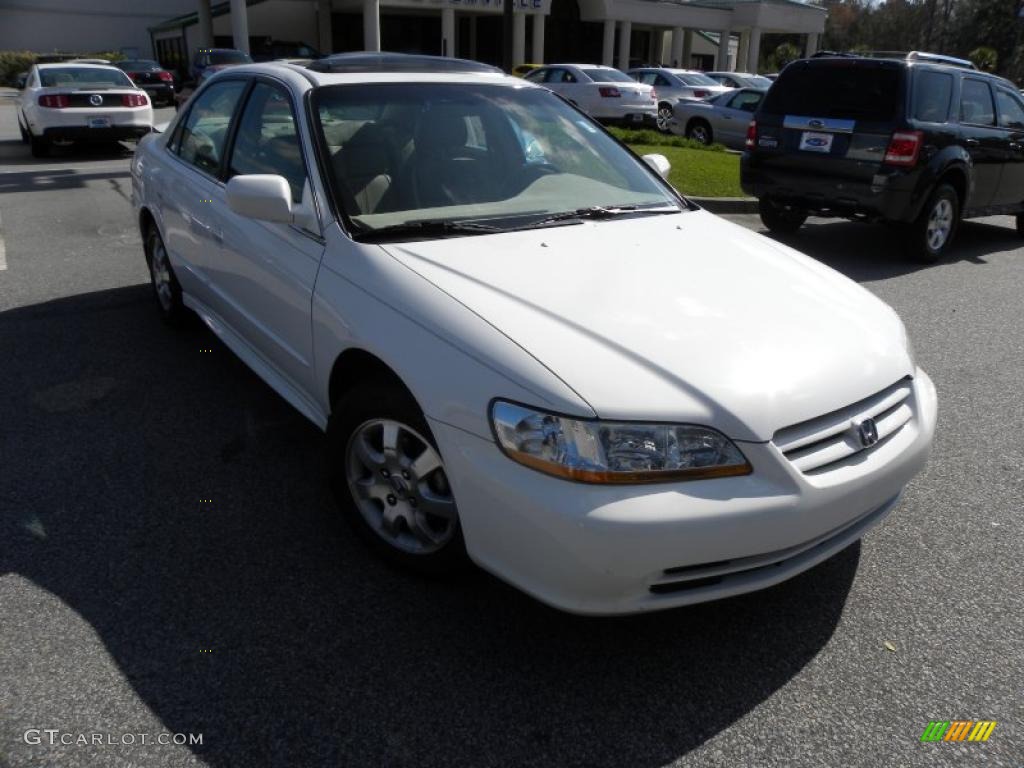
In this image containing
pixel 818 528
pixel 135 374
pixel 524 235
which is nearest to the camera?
pixel 818 528

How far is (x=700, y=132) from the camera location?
18.2 m

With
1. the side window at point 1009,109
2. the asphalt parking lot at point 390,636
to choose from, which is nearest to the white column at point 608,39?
the side window at point 1009,109

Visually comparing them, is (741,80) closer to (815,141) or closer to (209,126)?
(815,141)

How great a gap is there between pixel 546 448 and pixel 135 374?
131 inches

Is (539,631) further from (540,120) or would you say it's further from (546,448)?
(540,120)

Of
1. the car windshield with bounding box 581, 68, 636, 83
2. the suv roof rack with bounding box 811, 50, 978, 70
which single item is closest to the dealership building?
the car windshield with bounding box 581, 68, 636, 83

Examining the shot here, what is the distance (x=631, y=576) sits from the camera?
2.26 meters

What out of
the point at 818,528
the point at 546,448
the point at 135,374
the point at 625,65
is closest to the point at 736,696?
the point at 818,528

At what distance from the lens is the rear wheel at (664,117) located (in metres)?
20.0

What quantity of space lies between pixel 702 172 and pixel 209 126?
8.95 meters

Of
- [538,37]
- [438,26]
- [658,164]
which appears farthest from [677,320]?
[438,26]

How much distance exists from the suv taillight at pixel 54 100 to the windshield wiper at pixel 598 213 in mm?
12733

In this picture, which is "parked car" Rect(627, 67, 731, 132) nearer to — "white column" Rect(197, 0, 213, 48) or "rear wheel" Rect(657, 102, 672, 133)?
"rear wheel" Rect(657, 102, 672, 133)

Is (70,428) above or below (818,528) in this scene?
below
